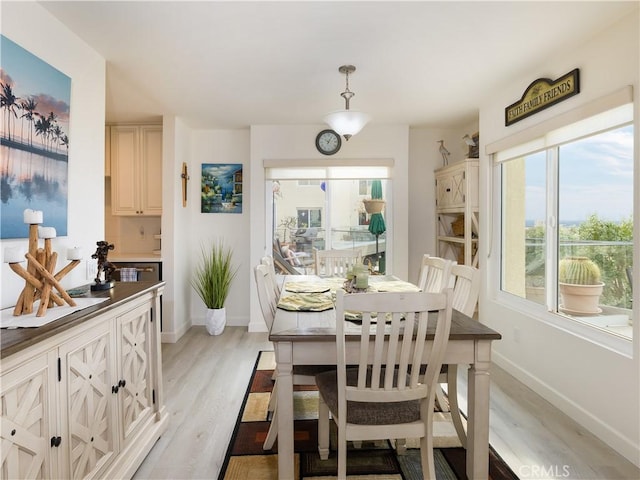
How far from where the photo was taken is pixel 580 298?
8.41 ft

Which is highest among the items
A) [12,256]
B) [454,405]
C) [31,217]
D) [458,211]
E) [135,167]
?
[135,167]

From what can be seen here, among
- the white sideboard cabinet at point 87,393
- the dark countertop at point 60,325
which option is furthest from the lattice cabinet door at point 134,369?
the dark countertop at point 60,325

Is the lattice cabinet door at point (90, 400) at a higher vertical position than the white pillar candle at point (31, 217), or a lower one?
lower

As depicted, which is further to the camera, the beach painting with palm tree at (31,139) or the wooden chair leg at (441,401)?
the wooden chair leg at (441,401)

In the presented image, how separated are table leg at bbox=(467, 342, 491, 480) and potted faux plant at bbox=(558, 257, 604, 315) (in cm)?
133

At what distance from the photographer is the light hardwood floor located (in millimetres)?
1900

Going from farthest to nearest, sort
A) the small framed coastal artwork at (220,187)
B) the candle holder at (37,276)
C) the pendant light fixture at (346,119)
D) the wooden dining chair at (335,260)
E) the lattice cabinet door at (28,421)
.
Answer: the small framed coastal artwork at (220,187), the wooden dining chair at (335,260), the pendant light fixture at (346,119), the candle holder at (37,276), the lattice cabinet door at (28,421)

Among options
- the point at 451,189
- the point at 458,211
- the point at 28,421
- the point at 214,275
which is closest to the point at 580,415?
the point at 458,211

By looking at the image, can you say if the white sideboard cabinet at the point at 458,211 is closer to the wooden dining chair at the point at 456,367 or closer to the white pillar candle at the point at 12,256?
the wooden dining chair at the point at 456,367

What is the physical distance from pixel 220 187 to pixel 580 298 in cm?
388

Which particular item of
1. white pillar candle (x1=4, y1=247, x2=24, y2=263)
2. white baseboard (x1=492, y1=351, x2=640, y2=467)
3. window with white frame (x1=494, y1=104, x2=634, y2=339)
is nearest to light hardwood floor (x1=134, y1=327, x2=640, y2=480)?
white baseboard (x1=492, y1=351, x2=640, y2=467)

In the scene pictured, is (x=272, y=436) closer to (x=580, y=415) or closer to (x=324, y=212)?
(x=580, y=415)

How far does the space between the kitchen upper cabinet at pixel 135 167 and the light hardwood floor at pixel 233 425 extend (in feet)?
6.34

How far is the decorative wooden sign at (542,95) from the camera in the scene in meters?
2.44
